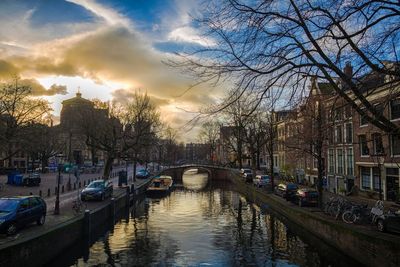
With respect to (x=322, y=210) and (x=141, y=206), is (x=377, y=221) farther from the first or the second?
(x=141, y=206)

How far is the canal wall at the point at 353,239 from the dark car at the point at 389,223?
0.81 metres

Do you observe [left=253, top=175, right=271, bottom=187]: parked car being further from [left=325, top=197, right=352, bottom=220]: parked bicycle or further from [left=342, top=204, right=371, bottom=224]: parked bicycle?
[left=342, top=204, right=371, bottom=224]: parked bicycle

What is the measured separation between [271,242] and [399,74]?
672 inches

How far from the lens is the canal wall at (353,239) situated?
54.6 feet

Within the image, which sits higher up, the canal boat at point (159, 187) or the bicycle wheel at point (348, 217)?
the bicycle wheel at point (348, 217)

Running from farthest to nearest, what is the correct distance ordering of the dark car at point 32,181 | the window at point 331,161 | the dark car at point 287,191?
the window at point 331,161, the dark car at point 32,181, the dark car at point 287,191

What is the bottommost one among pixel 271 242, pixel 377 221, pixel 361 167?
pixel 271 242

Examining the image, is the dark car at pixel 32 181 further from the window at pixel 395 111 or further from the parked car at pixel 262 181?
the window at pixel 395 111

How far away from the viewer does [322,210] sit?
29766 millimetres

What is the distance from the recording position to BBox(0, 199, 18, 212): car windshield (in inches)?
742

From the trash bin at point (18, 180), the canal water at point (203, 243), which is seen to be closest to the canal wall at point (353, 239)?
the canal water at point (203, 243)

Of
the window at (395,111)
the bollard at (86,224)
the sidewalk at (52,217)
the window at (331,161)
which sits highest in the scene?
the window at (395,111)

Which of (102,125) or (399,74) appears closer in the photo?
(399,74)

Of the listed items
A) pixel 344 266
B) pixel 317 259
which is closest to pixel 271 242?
pixel 317 259
